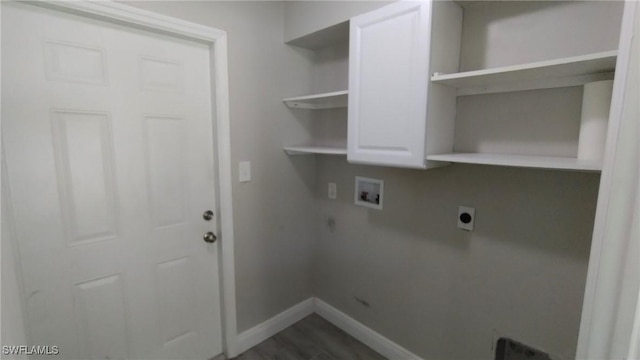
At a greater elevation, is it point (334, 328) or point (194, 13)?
point (194, 13)

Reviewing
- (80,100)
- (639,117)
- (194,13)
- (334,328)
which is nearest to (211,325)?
(334,328)

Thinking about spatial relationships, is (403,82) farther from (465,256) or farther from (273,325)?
(273,325)

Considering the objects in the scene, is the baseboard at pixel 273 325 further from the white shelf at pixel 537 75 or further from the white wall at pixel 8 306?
the white shelf at pixel 537 75

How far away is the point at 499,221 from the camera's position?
4.51 ft

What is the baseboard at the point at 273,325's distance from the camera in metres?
1.98

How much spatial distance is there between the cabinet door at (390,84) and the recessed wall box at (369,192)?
0.38m

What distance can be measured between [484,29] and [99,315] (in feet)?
7.59

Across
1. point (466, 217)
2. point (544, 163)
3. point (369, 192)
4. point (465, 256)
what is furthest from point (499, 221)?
point (369, 192)

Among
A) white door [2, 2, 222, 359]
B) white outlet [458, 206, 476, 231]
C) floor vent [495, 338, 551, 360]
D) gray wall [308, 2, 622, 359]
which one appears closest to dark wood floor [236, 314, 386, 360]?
gray wall [308, 2, 622, 359]

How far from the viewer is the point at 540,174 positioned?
125 cm

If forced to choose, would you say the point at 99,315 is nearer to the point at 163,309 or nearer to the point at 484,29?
the point at 163,309

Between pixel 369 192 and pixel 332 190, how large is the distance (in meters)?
0.33

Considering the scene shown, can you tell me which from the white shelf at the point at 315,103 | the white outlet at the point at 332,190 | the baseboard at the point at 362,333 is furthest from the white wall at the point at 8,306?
the baseboard at the point at 362,333

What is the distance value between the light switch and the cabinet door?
2.27 ft
